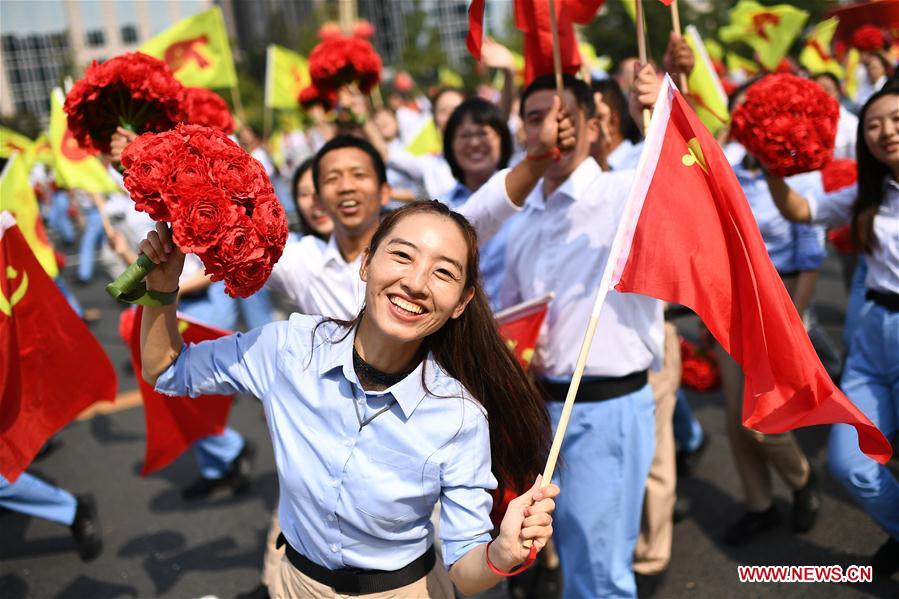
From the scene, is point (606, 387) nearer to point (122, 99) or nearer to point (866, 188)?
point (866, 188)

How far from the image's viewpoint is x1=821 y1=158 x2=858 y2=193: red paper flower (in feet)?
13.8

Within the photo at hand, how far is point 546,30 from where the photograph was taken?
3605 millimetres

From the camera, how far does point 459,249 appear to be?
6.97ft

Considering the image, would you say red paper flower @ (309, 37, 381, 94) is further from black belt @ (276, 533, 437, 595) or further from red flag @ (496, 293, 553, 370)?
black belt @ (276, 533, 437, 595)

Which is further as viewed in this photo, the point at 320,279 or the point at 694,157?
the point at 320,279

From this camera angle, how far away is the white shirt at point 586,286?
307 cm

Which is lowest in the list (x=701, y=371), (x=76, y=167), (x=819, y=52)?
(x=701, y=371)

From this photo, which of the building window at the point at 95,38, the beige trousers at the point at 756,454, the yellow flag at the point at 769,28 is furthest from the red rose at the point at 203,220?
the building window at the point at 95,38

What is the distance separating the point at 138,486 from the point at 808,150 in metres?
4.35

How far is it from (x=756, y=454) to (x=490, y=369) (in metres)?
2.37

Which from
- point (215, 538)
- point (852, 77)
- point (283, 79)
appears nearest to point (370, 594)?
point (215, 538)

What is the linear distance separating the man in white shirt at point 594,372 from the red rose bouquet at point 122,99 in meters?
1.32

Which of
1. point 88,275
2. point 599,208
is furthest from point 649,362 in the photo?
point 88,275

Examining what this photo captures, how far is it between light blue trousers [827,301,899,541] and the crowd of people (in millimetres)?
10
